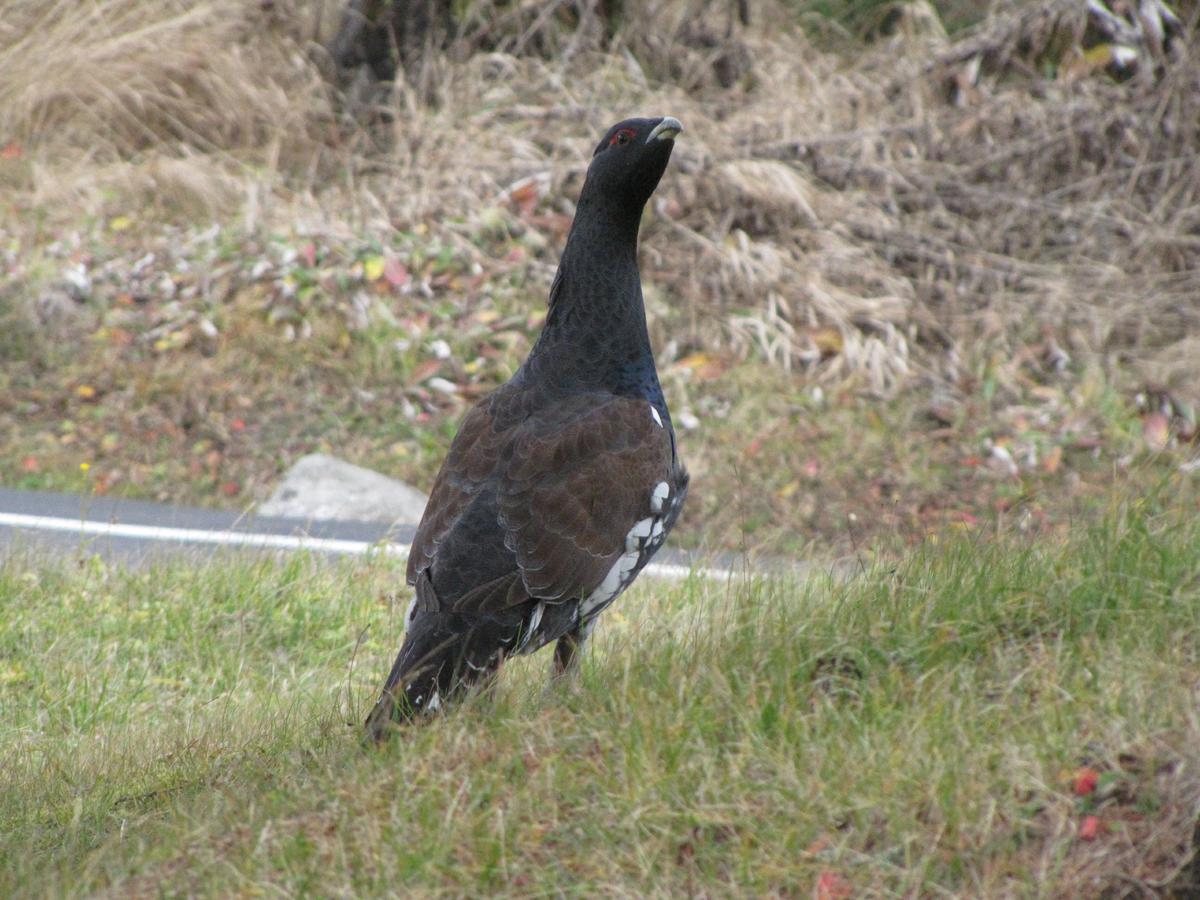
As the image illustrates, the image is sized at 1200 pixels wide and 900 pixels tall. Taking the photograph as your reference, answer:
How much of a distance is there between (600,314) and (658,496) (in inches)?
28.4

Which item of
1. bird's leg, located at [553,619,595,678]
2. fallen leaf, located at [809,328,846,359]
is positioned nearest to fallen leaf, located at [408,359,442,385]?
fallen leaf, located at [809,328,846,359]

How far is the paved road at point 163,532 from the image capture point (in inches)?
289

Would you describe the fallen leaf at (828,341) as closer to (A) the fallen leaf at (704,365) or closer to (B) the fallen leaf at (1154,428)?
(A) the fallen leaf at (704,365)

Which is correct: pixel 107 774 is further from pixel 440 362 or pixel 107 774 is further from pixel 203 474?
pixel 440 362

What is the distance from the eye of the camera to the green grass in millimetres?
3404

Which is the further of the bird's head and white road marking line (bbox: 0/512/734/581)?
white road marking line (bbox: 0/512/734/581)

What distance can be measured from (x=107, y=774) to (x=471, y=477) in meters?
1.45

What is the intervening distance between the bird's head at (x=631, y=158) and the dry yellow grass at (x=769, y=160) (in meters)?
5.52

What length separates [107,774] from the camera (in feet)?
15.0

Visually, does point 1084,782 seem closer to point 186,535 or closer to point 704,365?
point 186,535

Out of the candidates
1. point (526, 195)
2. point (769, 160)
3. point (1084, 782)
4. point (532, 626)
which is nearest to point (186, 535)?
point (532, 626)

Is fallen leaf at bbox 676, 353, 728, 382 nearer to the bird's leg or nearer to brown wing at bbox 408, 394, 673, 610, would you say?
brown wing at bbox 408, 394, 673, 610

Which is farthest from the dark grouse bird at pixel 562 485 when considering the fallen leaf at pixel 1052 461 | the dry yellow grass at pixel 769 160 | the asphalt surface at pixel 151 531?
the dry yellow grass at pixel 769 160

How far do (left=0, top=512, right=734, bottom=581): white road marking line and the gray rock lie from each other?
66 cm
